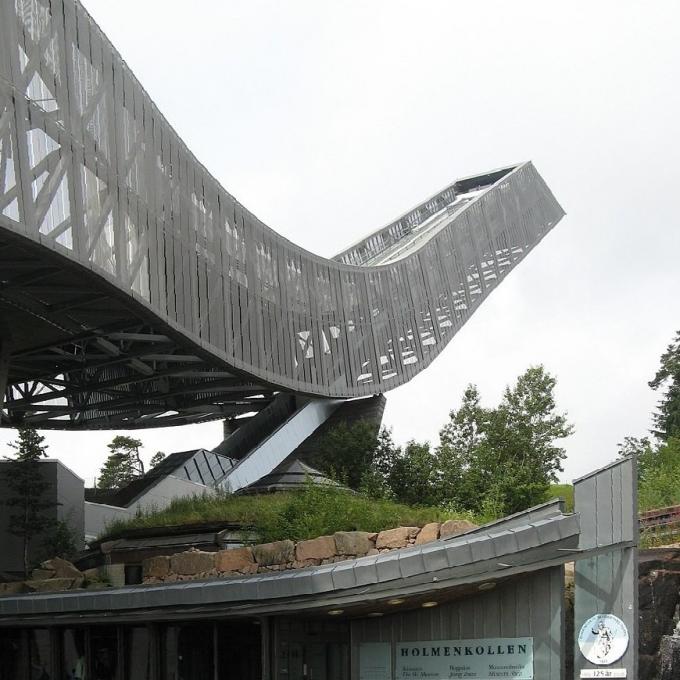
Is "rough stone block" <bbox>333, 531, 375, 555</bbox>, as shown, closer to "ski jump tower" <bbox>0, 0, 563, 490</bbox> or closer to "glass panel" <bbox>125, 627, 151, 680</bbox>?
"glass panel" <bbox>125, 627, 151, 680</bbox>

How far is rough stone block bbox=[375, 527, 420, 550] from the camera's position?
68.1 ft

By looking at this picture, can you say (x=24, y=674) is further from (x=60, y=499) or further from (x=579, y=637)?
(x=60, y=499)

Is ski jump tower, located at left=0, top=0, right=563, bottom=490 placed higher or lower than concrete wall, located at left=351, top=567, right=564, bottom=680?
higher

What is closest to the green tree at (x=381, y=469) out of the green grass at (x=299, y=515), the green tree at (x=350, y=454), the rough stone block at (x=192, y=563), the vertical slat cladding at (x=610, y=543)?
the green tree at (x=350, y=454)

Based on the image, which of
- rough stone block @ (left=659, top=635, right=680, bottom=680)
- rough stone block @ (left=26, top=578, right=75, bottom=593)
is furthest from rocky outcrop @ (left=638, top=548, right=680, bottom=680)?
rough stone block @ (left=26, top=578, right=75, bottom=593)

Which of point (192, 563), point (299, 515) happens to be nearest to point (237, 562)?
point (192, 563)

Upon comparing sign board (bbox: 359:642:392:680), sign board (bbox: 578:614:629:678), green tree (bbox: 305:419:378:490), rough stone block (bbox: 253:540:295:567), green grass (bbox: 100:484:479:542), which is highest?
green tree (bbox: 305:419:378:490)

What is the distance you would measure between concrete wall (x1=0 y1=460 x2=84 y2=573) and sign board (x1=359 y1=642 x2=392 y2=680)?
1798 centimetres

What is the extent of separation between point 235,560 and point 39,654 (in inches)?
163

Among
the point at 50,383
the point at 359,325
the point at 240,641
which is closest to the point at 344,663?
the point at 240,641

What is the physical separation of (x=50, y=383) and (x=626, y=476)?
113 ft

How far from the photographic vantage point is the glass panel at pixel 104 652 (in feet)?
68.5

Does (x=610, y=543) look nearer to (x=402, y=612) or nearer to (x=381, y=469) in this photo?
(x=402, y=612)

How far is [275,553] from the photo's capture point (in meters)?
21.7
